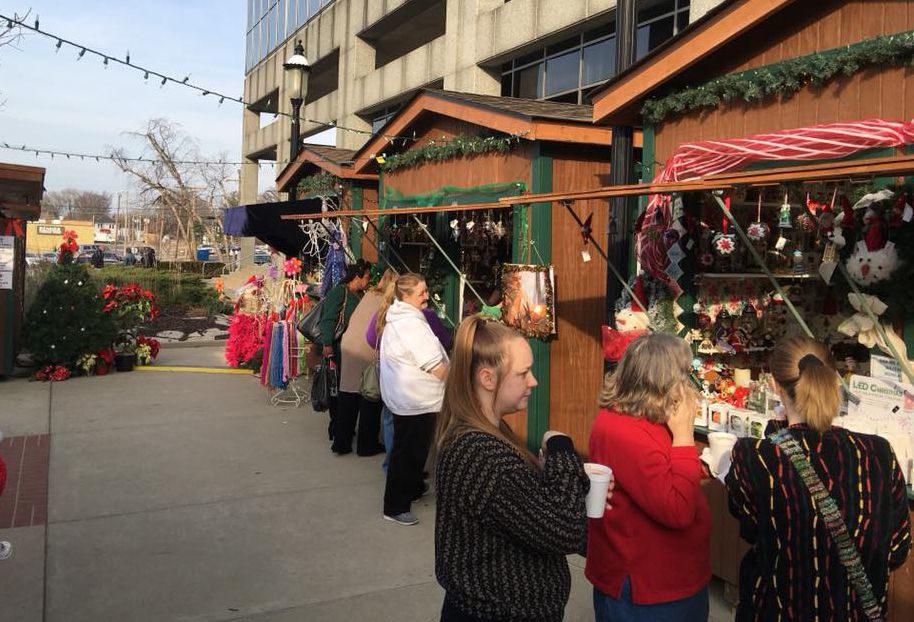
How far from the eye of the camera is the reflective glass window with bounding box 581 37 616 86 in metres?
12.1

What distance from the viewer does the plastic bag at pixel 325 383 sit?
7883mm

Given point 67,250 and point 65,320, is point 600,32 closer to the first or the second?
point 67,250

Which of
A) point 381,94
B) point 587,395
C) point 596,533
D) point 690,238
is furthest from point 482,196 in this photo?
point 381,94

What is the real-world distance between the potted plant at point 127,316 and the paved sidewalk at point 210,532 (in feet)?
10.2

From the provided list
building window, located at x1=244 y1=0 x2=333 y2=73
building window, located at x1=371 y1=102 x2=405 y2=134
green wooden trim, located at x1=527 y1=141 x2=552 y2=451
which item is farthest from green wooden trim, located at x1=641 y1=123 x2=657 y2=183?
building window, located at x1=244 y1=0 x2=333 y2=73

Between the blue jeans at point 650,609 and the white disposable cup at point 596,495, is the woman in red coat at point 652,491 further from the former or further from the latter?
the white disposable cup at point 596,495

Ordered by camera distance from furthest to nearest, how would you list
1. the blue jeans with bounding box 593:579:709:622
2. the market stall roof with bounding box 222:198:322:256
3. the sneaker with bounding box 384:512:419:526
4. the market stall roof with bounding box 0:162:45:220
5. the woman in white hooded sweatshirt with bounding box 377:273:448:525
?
the market stall roof with bounding box 222:198:322:256 < the market stall roof with bounding box 0:162:45:220 < the sneaker with bounding box 384:512:419:526 < the woman in white hooded sweatshirt with bounding box 377:273:448:525 < the blue jeans with bounding box 593:579:709:622

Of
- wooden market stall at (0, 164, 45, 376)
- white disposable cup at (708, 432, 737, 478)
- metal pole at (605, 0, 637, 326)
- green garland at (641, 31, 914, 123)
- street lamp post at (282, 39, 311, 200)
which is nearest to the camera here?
white disposable cup at (708, 432, 737, 478)

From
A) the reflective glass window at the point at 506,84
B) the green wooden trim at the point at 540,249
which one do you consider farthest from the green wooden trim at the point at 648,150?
the reflective glass window at the point at 506,84

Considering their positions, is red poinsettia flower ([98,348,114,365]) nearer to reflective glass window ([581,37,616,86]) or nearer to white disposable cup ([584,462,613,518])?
reflective glass window ([581,37,616,86])

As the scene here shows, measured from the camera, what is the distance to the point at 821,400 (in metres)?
2.26

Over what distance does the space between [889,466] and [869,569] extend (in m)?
0.30

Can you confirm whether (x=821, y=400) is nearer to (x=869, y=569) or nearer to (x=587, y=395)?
(x=869, y=569)

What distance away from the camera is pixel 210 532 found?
5492 millimetres
